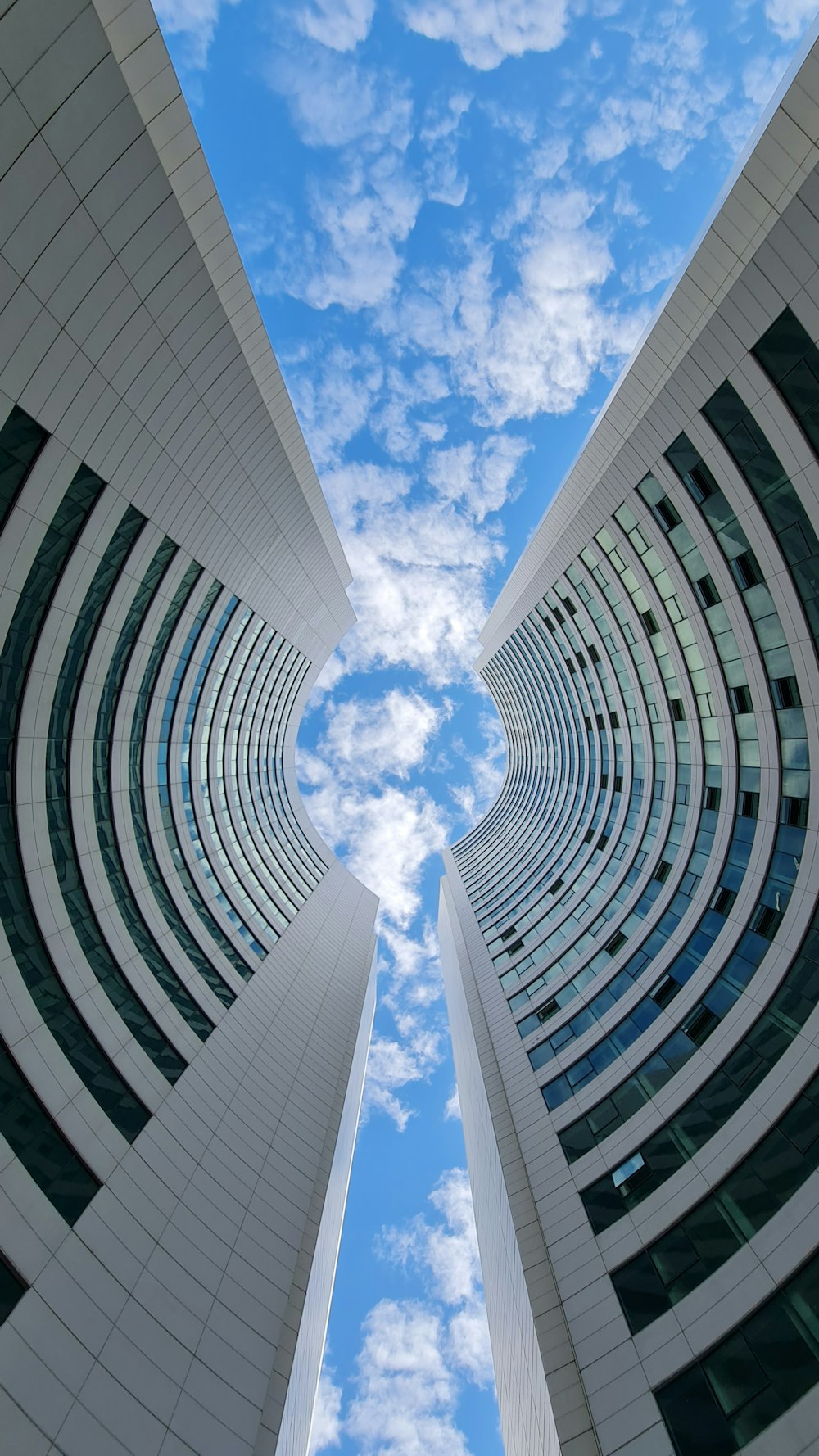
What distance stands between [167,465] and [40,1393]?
22.5 metres

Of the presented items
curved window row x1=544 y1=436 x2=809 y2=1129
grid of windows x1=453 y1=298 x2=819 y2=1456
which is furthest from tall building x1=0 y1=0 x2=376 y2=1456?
curved window row x1=544 y1=436 x2=809 y2=1129

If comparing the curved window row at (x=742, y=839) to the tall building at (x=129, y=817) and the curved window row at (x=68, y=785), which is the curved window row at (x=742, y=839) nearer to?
the tall building at (x=129, y=817)

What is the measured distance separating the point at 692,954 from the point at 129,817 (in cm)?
2205

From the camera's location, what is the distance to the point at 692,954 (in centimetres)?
2380

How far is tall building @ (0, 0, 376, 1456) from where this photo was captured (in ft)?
39.9

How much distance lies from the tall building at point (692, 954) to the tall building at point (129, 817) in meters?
8.34

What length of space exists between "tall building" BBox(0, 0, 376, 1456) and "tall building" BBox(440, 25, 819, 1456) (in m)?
8.34

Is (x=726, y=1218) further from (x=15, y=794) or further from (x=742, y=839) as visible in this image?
(x=15, y=794)

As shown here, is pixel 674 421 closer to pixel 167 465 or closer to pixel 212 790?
pixel 167 465

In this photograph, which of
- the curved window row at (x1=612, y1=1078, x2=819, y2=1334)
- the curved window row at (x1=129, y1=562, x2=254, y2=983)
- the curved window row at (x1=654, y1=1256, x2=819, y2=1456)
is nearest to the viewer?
the curved window row at (x1=654, y1=1256, x2=819, y2=1456)

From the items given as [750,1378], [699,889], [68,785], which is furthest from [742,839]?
[68,785]

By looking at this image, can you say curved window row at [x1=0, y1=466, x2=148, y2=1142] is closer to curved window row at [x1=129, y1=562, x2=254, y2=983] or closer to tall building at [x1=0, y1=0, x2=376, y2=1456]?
tall building at [x1=0, y1=0, x2=376, y2=1456]

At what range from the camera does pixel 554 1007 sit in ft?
100

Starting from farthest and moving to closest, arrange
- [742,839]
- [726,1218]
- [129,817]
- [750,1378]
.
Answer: [129,817] → [742,839] → [726,1218] → [750,1378]
